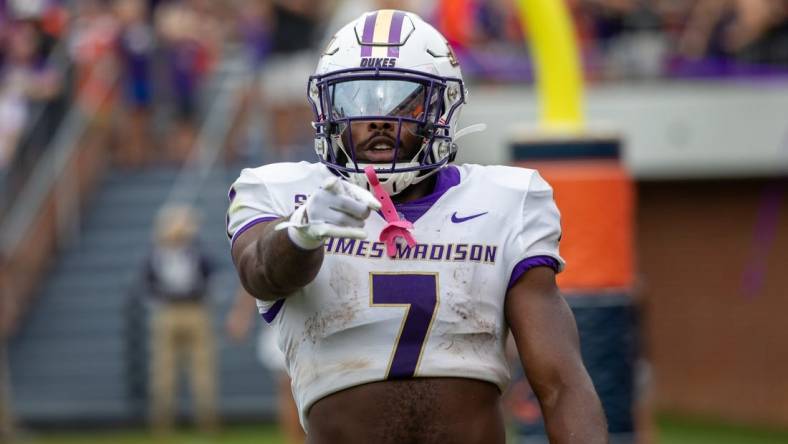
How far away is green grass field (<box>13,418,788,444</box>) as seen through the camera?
13.0 m

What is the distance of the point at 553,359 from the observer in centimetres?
364

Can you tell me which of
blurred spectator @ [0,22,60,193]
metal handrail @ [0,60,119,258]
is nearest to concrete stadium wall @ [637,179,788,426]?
metal handrail @ [0,60,119,258]

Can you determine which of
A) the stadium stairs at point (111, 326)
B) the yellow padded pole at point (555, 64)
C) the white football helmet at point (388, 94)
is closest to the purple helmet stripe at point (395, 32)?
the white football helmet at point (388, 94)

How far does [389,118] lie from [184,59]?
41.2 ft

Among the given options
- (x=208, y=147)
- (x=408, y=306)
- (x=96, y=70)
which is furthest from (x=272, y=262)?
(x=96, y=70)

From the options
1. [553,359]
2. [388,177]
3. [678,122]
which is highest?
[388,177]

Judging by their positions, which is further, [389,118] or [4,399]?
[4,399]

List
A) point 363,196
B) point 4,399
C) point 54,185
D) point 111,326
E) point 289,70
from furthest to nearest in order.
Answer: point 289,70, point 54,185, point 111,326, point 4,399, point 363,196

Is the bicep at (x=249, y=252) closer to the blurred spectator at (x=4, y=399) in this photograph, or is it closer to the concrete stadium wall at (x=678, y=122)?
the blurred spectator at (x=4, y=399)

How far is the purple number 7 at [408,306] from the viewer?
3635 millimetres

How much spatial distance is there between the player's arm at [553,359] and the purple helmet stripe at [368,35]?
626 mm

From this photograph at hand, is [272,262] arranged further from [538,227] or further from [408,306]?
[538,227]

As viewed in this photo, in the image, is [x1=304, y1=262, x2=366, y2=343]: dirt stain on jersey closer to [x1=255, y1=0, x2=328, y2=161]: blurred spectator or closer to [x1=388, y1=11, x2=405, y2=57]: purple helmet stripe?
[x1=388, y1=11, x2=405, y2=57]: purple helmet stripe

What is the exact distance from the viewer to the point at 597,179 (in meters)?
6.67
